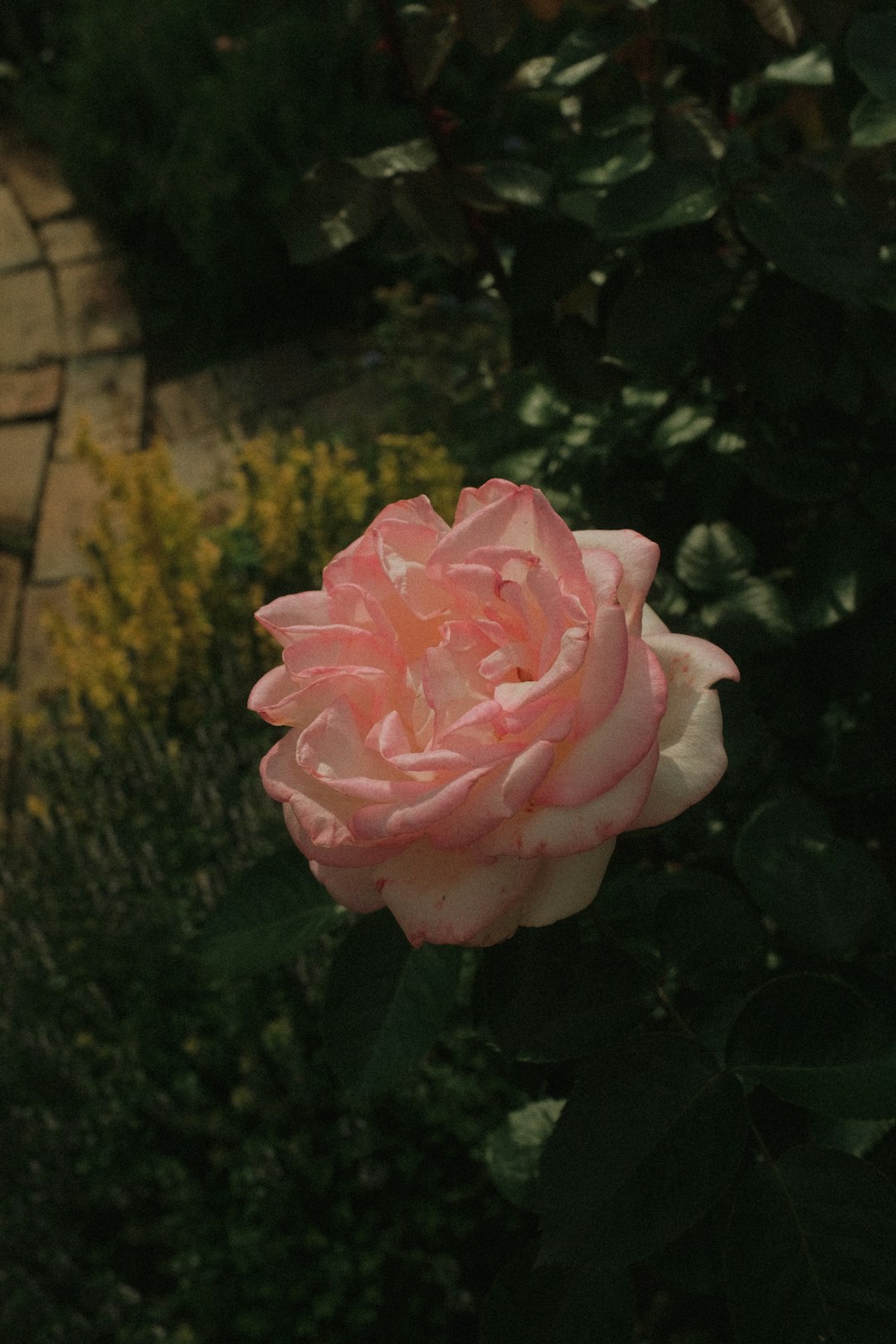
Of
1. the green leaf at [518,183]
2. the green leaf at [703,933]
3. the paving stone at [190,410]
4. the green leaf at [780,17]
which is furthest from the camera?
Result: the paving stone at [190,410]

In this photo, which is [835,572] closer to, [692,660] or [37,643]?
[692,660]

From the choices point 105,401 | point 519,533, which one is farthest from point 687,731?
point 105,401

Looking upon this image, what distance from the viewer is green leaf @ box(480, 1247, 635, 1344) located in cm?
77

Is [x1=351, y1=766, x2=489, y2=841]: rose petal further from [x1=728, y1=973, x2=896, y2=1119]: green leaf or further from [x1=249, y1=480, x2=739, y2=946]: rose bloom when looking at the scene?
[x1=728, y1=973, x2=896, y2=1119]: green leaf

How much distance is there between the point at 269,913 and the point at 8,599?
9.39 ft

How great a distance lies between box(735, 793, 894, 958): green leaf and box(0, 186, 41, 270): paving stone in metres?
4.50

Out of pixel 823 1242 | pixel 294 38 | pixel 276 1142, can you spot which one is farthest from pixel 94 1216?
pixel 294 38

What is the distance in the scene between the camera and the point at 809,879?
2.74 ft

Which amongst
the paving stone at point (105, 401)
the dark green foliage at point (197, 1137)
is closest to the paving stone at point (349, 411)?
the paving stone at point (105, 401)

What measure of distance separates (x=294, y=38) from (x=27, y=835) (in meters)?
2.90

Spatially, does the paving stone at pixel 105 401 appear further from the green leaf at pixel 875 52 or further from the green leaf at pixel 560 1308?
the green leaf at pixel 560 1308

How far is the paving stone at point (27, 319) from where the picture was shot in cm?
418

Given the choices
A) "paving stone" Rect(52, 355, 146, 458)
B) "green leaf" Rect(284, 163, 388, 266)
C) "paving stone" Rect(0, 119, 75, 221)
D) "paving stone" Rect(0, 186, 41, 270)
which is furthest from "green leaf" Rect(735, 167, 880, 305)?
"paving stone" Rect(0, 119, 75, 221)

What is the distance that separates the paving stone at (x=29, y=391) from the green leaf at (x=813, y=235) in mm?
3495
